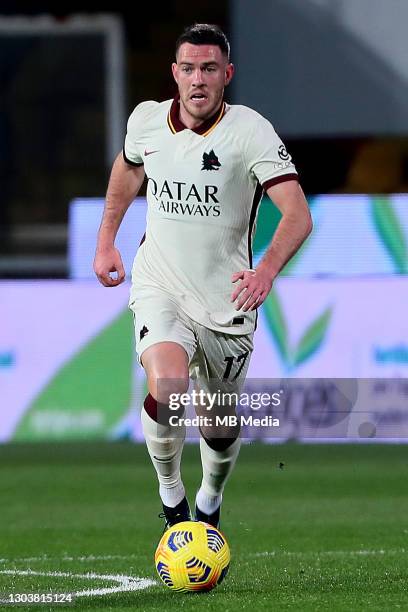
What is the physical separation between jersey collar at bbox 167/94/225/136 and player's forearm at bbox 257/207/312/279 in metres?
0.55

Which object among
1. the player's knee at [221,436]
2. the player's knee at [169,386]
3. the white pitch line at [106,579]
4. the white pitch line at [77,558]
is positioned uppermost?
the player's knee at [169,386]

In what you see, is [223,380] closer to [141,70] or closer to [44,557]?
[44,557]

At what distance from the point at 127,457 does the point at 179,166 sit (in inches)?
230

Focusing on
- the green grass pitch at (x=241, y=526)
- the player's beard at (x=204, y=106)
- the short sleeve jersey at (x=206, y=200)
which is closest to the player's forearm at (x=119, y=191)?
the short sleeve jersey at (x=206, y=200)

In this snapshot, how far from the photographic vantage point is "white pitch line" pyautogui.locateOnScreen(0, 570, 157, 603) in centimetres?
635

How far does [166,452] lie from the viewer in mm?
6551

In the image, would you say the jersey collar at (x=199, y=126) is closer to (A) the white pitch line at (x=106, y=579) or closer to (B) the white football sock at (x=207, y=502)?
(B) the white football sock at (x=207, y=502)

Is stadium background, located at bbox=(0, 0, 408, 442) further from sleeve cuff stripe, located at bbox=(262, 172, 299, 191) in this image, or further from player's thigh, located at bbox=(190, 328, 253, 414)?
sleeve cuff stripe, located at bbox=(262, 172, 299, 191)

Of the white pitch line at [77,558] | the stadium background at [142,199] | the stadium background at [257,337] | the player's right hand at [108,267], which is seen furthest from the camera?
the stadium background at [142,199]

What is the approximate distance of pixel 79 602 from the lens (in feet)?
19.9

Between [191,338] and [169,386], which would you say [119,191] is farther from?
[169,386]

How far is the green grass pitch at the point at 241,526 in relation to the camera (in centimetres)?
626

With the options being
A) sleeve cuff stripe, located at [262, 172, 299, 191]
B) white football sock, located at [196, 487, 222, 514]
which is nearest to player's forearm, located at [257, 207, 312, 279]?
sleeve cuff stripe, located at [262, 172, 299, 191]

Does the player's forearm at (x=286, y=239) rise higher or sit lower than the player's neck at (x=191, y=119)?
lower
